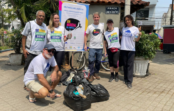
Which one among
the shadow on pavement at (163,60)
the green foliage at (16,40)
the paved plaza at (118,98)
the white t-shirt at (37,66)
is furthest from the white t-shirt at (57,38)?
the shadow on pavement at (163,60)

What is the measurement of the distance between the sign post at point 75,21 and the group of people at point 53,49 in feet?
1.73

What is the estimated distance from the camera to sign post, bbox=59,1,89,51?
4.76m

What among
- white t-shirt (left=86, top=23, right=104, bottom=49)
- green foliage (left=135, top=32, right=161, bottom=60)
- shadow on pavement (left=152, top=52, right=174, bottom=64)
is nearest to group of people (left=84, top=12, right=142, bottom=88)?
white t-shirt (left=86, top=23, right=104, bottom=49)

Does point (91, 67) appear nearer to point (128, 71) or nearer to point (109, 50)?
point (109, 50)

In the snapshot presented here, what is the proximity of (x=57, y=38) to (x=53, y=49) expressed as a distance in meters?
1.09

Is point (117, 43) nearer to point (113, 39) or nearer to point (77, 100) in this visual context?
point (113, 39)

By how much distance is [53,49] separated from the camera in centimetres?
311

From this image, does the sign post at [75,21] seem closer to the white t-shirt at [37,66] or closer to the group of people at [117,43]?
the group of people at [117,43]

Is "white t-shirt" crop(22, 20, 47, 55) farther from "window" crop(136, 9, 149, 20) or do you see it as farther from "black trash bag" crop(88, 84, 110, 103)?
"window" crop(136, 9, 149, 20)

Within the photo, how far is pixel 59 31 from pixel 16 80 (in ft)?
7.75

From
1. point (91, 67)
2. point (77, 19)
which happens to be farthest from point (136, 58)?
point (77, 19)

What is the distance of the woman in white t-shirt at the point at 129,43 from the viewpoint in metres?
4.32

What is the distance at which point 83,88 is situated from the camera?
122 inches

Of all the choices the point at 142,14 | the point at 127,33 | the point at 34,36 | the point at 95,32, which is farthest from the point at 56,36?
the point at 142,14
